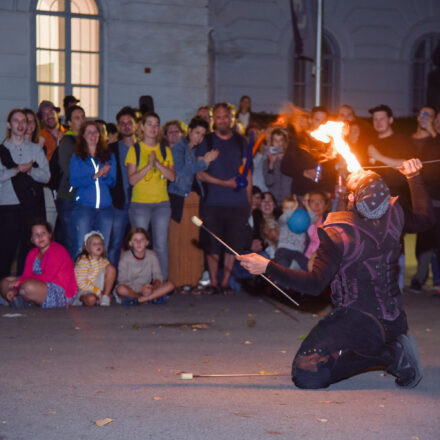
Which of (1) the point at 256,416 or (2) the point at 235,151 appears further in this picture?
(2) the point at 235,151

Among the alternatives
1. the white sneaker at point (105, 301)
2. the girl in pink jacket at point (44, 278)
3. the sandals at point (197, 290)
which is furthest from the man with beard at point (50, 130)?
the sandals at point (197, 290)

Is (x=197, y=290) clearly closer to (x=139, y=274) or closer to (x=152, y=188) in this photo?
(x=139, y=274)

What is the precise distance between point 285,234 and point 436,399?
4.74 meters

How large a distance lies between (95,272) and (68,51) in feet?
24.1

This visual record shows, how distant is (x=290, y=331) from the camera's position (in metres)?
8.23

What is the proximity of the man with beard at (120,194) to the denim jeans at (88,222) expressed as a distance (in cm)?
14

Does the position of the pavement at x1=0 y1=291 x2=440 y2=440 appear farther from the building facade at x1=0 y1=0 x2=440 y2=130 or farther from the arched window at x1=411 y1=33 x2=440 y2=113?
the arched window at x1=411 y1=33 x2=440 y2=113

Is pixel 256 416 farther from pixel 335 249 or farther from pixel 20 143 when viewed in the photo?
pixel 20 143

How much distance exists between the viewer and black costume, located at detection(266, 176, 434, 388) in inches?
236

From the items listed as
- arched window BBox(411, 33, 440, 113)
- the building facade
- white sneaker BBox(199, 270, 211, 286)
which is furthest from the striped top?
arched window BBox(411, 33, 440, 113)

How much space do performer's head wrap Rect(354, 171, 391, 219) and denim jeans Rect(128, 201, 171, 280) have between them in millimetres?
4264

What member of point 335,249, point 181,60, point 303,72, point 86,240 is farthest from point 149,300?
point 303,72

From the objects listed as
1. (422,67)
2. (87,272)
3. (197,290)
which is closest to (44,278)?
(87,272)

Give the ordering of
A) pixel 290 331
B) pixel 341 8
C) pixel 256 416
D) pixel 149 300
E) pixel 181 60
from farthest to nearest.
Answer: pixel 341 8, pixel 181 60, pixel 149 300, pixel 290 331, pixel 256 416
